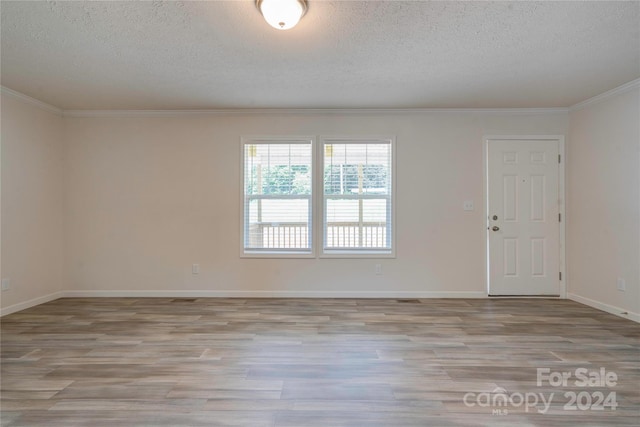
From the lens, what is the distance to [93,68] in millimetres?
2951

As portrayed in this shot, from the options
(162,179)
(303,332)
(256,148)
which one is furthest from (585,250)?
(162,179)

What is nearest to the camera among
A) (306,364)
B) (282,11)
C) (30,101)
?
(282,11)

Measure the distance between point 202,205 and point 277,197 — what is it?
1.01 m

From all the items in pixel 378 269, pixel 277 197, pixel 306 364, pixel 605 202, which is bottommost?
pixel 306 364

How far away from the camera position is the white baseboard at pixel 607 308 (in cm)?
331

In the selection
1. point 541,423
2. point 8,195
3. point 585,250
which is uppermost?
point 8,195

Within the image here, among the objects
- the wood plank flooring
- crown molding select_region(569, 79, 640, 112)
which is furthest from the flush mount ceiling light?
crown molding select_region(569, 79, 640, 112)

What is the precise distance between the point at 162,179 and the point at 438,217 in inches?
147

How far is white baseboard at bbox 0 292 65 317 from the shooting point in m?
3.49

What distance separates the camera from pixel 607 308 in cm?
358

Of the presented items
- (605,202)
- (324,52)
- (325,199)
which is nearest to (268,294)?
(325,199)

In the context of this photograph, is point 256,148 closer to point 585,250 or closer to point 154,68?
point 154,68

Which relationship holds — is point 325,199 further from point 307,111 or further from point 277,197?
point 307,111

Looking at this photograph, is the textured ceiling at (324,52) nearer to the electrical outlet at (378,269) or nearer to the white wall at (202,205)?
the white wall at (202,205)
